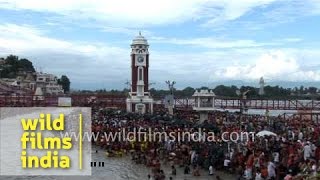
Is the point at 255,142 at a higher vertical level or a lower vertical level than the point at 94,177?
higher

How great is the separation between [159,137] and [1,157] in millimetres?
9469

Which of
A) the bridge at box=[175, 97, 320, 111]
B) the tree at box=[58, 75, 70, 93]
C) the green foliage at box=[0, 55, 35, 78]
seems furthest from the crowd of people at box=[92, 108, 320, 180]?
the tree at box=[58, 75, 70, 93]

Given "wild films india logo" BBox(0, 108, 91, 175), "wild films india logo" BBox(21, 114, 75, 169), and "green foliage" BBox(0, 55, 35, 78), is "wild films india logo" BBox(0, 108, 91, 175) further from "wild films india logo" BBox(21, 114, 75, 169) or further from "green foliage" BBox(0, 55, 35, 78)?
"green foliage" BBox(0, 55, 35, 78)

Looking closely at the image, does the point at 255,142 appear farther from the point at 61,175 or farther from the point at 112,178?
the point at 61,175

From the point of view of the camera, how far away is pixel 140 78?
61.7m

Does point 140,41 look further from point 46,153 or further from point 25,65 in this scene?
point 25,65

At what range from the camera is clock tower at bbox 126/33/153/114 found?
61.5 metres

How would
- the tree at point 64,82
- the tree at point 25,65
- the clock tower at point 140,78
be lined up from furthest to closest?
the tree at point 64,82
the tree at point 25,65
the clock tower at point 140,78

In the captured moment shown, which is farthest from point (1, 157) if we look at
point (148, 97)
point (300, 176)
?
point (148, 97)

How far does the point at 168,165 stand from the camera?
27.1 m

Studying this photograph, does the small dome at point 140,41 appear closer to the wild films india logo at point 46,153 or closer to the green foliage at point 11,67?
the wild films india logo at point 46,153

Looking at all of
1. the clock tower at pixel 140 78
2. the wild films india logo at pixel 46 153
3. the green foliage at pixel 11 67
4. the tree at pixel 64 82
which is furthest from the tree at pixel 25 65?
the wild films india logo at pixel 46 153

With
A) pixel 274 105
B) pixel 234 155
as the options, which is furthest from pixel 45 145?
pixel 274 105

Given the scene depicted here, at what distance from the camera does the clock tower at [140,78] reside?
6150cm
